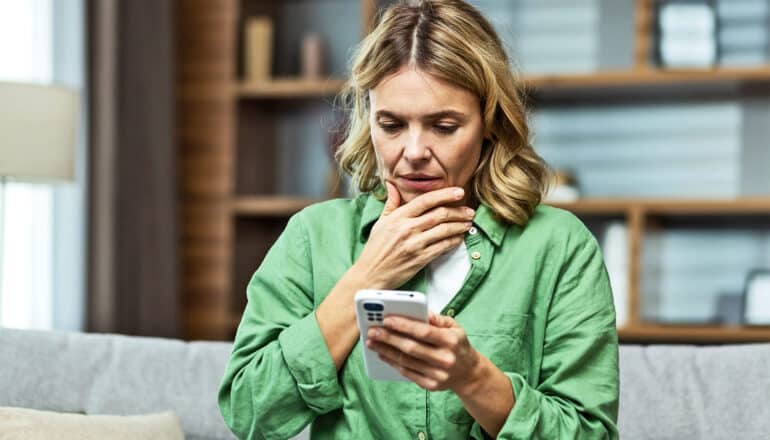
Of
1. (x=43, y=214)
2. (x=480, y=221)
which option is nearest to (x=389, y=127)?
(x=480, y=221)

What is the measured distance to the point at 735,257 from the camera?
12.2 feet

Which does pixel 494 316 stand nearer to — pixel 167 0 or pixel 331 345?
pixel 331 345

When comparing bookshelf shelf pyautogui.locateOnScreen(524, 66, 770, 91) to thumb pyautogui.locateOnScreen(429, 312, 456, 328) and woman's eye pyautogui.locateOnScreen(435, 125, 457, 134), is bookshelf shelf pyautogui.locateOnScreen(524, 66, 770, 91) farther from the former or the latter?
thumb pyautogui.locateOnScreen(429, 312, 456, 328)

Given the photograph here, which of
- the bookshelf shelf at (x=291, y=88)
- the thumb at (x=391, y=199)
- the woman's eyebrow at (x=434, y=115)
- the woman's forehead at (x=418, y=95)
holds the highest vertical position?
the bookshelf shelf at (x=291, y=88)

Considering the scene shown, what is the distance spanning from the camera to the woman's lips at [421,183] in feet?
4.81

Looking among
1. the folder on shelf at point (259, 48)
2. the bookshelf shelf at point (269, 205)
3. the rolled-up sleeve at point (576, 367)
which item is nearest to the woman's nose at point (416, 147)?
the rolled-up sleeve at point (576, 367)

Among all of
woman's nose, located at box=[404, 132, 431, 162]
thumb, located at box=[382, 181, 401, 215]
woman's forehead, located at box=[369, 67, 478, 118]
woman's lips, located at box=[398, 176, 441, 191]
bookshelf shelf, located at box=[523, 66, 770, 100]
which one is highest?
A: bookshelf shelf, located at box=[523, 66, 770, 100]

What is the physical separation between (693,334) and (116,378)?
220 centimetres

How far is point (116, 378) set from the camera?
1.94m

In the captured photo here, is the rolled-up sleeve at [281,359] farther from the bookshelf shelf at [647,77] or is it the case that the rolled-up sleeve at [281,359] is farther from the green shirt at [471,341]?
the bookshelf shelf at [647,77]

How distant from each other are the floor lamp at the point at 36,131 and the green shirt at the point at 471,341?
4.14 ft

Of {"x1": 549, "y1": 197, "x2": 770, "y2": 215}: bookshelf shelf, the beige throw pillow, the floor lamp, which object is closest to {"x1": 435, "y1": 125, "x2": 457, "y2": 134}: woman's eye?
the beige throw pillow

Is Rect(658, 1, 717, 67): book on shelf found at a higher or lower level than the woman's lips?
higher

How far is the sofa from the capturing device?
177cm
